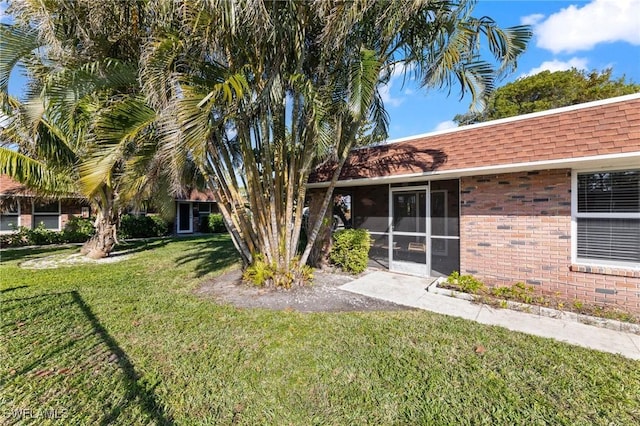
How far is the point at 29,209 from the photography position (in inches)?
564

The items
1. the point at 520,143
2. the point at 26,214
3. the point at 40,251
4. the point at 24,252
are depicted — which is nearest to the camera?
the point at 520,143

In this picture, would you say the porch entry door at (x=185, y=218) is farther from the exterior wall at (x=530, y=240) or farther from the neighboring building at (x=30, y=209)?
the exterior wall at (x=530, y=240)

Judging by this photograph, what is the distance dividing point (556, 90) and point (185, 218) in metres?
29.9

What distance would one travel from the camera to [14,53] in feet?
19.6

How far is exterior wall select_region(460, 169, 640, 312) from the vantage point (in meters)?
5.13

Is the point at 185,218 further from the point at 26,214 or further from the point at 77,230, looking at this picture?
the point at 26,214

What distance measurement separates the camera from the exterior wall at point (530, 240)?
5.13m

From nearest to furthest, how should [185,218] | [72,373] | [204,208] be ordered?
[72,373]
[185,218]
[204,208]

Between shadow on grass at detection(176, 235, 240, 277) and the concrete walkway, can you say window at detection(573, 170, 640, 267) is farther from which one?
shadow on grass at detection(176, 235, 240, 277)

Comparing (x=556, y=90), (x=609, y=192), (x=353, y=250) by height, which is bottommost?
(x=353, y=250)

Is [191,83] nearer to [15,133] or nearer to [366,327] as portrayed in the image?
[366,327]

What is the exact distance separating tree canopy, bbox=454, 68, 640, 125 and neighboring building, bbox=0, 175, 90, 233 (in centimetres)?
2433

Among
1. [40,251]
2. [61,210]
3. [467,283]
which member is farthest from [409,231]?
[61,210]

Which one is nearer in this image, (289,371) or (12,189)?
(289,371)
